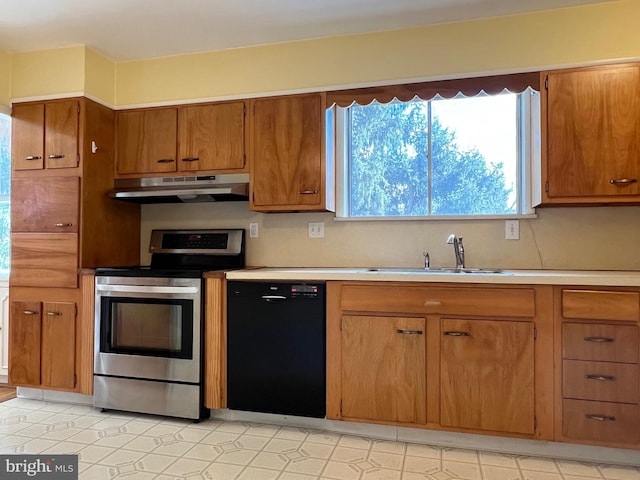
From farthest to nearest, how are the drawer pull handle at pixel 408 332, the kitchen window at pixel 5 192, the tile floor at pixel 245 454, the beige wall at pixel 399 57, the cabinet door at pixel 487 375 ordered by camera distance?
the kitchen window at pixel 5 192
the beige wall at pixel 399 57
the drawer pull handle at pixel 408 332
the cabinet door at pixel 487 375
the tile floor at pixel 245 454

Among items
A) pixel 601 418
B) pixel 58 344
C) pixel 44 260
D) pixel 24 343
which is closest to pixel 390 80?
pixel 601 418

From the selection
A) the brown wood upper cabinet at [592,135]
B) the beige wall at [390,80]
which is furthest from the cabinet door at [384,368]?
the brown wood upper cabinet at [592,135]

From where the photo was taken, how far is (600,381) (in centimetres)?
206

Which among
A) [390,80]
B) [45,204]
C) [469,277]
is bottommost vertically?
[469,277]

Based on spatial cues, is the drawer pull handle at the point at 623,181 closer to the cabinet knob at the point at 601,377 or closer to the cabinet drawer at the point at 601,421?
the cabinet knob at the point at 601,377

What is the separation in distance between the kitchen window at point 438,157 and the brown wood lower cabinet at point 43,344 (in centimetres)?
194

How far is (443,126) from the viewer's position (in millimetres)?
2871

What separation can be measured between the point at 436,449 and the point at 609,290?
1.15 m

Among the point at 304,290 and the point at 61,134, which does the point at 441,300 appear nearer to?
the point at 304,290

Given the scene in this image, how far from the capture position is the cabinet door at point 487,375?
7.00 feet

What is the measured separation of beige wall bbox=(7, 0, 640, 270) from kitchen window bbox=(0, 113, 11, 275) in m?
0.61

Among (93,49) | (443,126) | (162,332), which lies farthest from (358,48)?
(162,332)

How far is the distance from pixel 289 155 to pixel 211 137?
0.57 meters

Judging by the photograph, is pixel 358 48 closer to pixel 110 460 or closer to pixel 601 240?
pixel 601 240
